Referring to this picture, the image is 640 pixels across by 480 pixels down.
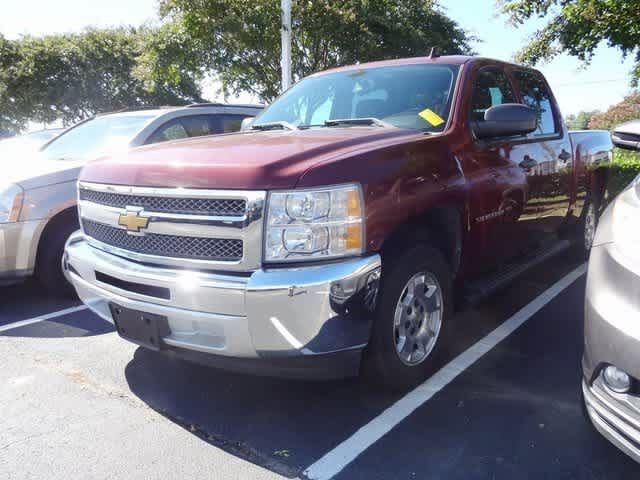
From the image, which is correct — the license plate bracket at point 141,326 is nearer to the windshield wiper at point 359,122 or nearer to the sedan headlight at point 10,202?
the windshield wiper at point 359,122

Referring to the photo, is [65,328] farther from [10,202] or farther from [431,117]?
[431,117]

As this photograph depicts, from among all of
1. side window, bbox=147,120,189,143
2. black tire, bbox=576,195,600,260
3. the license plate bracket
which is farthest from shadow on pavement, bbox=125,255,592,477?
black tire, bbox=576,195,600,260

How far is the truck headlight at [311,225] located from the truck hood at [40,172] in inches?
114

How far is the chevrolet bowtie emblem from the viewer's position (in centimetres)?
257

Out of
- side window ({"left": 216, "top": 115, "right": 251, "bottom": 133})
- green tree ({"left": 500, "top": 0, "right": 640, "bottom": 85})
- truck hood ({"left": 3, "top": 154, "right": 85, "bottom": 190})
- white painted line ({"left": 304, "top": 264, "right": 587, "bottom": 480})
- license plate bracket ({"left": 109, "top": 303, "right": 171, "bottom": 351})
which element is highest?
green tree ({"left": 500, "top": 0, "right": 640, "bottom": 85})

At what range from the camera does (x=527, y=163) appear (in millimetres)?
3707

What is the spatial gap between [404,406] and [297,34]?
12.5 m

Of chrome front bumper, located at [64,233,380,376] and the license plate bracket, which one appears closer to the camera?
chrome front bumper, located at [64,233,380,376]

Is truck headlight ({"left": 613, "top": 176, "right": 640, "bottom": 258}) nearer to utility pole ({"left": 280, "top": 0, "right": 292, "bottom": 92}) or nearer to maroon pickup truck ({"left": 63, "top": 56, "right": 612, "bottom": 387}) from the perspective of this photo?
maroon pickup truck ({"left": 63, "top": 56, "right": 612, "bottom": 387})

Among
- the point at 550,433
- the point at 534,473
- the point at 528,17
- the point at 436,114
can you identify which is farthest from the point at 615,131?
the point at 528,17

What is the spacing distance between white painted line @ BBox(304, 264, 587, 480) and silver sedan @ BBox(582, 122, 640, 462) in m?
0.92

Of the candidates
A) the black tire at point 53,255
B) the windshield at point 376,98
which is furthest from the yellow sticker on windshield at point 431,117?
the black tire at point 53,255

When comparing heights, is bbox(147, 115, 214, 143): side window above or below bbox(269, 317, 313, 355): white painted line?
above

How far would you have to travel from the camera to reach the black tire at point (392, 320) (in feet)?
8.30
